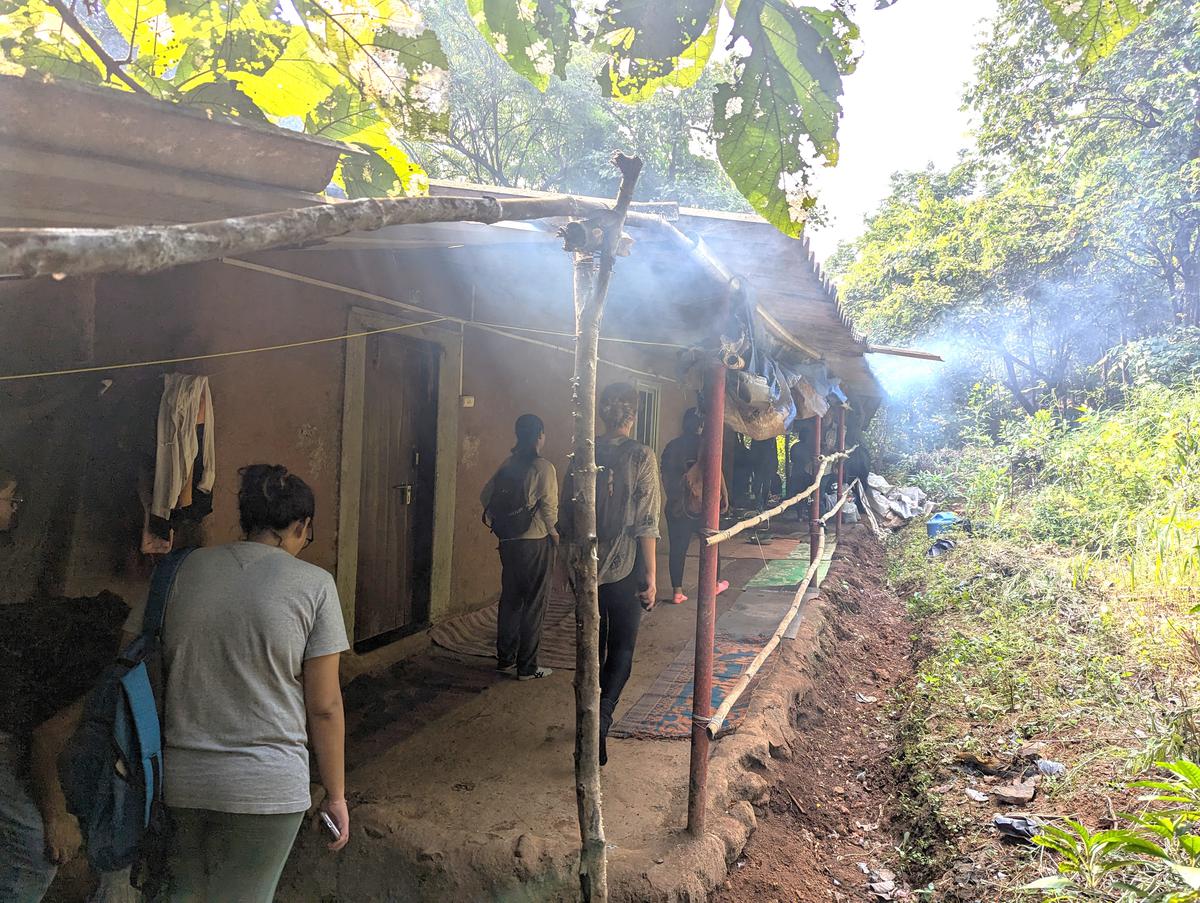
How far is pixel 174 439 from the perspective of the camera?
3.41 m

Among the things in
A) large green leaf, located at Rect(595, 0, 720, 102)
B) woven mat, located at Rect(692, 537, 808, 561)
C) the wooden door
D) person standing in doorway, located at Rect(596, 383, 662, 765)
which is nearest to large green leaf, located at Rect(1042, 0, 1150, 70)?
large green leaf, located at Rect(595, 0, 720, 102)

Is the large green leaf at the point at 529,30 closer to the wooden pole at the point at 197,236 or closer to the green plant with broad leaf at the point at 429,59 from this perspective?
the green plant with broad leaf at the point at 429,59

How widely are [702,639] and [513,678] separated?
6.97ft

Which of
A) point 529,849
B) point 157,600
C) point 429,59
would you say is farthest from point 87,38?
point 529,849

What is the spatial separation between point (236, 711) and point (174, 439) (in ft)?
6.21

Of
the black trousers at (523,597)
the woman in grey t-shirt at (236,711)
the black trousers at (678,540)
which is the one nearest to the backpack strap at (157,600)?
the woman in grey t-shirt at (236,711)

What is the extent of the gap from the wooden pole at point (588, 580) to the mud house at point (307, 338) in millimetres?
668

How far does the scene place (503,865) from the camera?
113 inches

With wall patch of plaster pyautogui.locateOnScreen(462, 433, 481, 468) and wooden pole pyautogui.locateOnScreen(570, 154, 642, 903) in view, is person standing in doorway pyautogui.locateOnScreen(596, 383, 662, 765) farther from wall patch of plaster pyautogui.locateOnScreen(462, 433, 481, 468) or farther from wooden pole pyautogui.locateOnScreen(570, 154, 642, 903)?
wall patch of plaster pyautogui.locateOnScreen(462, 433, 481, 468)

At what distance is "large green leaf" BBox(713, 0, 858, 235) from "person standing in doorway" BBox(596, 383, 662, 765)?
2518 mm

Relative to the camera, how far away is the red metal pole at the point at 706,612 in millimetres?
3135

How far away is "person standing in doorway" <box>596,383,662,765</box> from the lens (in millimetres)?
3734

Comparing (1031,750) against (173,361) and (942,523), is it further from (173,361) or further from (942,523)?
(942,523)

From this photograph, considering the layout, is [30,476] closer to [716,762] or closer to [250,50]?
[250,50]
